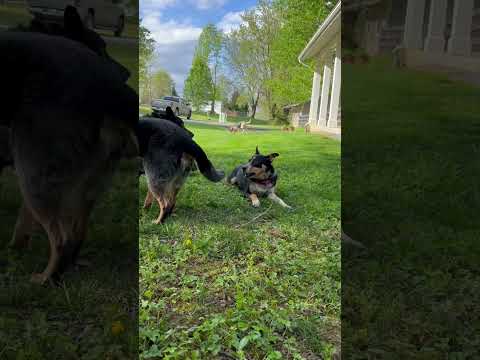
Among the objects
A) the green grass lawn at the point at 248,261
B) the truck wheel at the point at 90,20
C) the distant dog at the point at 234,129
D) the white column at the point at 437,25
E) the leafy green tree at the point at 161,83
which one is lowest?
the green grass lawn at the point at 248,261

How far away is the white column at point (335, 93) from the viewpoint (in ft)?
7.75

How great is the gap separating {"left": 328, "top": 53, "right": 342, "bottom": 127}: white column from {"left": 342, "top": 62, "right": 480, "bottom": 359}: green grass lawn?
17 centimetres

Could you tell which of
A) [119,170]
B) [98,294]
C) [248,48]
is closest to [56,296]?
[98,294]

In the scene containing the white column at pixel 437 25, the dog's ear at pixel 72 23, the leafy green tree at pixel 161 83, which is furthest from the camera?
the white column at pixel 437 25

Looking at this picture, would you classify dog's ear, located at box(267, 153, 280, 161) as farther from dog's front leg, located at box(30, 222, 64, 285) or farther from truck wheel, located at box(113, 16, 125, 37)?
dog's front leg, located at box(30, 222, 64, 285)

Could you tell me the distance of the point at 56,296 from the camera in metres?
2.26

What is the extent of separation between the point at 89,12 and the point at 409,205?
102 inches

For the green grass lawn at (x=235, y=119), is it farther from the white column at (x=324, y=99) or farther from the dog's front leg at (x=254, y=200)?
the dog's front leg at (x=254, y=200)

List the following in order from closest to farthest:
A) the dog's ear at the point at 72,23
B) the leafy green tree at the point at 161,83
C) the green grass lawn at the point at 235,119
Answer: the dog's ear at the point at 72,23 → the leafy green tree at the point at 161,83 → the green grass lawn at the point at 235,119

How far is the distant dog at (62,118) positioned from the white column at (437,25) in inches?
79.3

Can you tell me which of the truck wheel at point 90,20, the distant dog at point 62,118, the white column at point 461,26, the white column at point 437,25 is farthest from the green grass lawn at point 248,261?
the white column at point 461,26

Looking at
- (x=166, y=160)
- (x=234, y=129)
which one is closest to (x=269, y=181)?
(x=234, y=129)

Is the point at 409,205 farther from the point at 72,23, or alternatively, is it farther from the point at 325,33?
the point at 72,23

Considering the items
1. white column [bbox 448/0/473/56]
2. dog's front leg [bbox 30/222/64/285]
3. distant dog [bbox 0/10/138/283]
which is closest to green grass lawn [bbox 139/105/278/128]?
distant dog [bbox 0/10/138/283]
